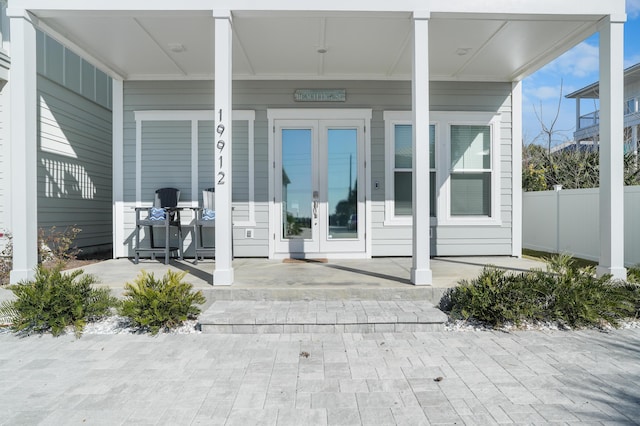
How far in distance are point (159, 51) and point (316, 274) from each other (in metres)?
3.73

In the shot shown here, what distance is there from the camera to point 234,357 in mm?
3178

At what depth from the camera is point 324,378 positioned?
9.14 feet

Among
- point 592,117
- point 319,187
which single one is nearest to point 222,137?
point 319,187

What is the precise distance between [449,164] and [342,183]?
1.79 m

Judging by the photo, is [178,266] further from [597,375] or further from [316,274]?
[597,375]

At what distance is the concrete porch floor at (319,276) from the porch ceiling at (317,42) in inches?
116

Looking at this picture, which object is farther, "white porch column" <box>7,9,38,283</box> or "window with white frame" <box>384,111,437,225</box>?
"window with white frame" <box>384,111,437,225</box>

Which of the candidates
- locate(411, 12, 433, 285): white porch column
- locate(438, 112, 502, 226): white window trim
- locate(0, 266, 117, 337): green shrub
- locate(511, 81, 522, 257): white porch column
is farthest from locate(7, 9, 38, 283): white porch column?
locate(511, 81, 522, 257): white porch column

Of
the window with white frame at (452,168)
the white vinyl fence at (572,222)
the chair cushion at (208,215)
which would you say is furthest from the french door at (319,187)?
the white vinyl fence at (572,222)

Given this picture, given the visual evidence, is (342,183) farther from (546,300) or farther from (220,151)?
(546,300)

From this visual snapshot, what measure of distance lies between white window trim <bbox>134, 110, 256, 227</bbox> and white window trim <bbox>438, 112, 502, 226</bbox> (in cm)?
301

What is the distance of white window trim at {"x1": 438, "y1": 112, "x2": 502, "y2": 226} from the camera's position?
672cm

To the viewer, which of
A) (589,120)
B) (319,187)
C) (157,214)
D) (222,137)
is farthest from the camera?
(589,120)

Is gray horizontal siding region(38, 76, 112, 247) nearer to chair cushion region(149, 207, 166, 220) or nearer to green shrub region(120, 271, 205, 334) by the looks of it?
chair cushion region(149, 207, 166, 220)
